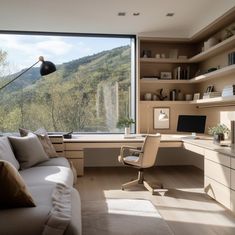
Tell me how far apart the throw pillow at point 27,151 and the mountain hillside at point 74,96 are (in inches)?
72.8

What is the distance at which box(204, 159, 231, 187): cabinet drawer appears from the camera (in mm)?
2996

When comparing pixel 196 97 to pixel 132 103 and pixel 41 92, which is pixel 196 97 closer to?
pixel 132 103

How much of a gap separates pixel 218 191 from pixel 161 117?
244cm

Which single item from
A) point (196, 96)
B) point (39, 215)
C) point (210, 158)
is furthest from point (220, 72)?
point (39, 215)

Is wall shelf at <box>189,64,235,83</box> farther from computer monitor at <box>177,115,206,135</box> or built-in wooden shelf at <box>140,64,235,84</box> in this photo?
computer monitor at <box>177,115,206,135</box>

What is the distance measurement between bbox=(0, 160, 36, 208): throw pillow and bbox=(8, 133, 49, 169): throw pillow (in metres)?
1.50

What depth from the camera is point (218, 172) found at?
318 centimetres

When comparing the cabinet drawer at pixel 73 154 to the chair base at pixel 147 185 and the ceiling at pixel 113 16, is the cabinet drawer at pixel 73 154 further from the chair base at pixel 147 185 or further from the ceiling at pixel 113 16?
the ceiling at pixel 113 16

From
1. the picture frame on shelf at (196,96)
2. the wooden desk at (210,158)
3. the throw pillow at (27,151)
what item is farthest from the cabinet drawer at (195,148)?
the throw pillow at (27,151)

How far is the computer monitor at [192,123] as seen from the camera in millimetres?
4523

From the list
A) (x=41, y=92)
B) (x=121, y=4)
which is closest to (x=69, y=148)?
(x=41, y=92)

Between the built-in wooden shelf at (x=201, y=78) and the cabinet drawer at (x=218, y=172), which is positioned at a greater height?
the built-in wooden shelf at (x=201, y=78)

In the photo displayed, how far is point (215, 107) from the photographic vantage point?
15.9 feet

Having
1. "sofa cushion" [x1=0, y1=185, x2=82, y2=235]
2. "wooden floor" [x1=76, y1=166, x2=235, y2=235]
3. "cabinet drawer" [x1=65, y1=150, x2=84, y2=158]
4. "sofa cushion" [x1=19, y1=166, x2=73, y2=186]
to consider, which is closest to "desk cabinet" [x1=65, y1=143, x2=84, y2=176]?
"cabinet drawer" [x1=65, y1=150, x2=84, y2=158]
